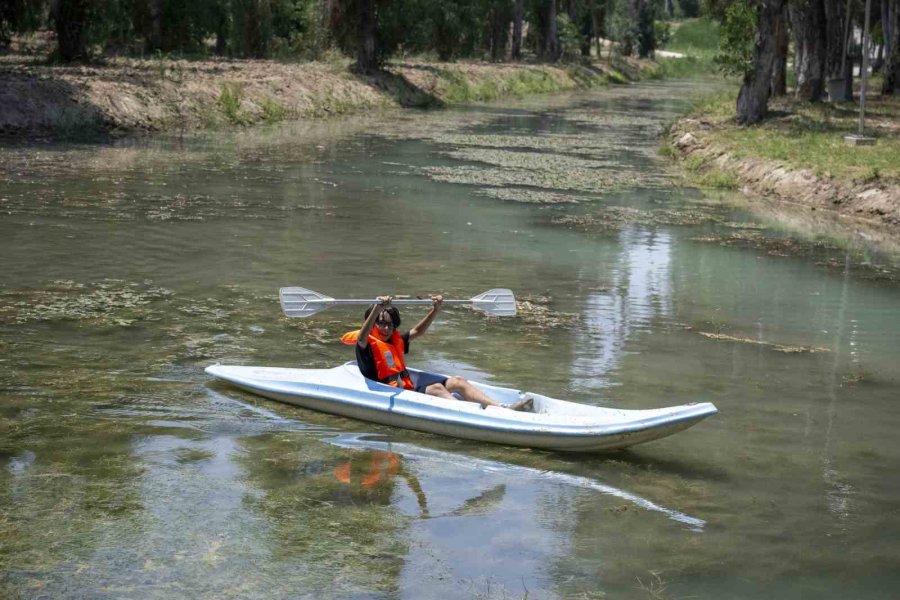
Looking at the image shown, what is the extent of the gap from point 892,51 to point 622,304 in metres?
26.5

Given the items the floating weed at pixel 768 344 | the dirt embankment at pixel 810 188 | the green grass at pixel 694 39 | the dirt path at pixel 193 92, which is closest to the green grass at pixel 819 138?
the dirt embankment at pixel 810 188

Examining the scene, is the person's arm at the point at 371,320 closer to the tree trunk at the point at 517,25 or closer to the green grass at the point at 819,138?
the green grass at the point at 819,138

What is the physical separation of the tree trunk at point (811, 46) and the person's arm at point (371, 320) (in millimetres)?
27155

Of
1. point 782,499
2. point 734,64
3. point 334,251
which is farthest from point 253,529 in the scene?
point 734,64

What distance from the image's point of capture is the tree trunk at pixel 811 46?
33.9 m

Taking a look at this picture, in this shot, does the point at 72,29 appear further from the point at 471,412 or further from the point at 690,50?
the point at 690,50

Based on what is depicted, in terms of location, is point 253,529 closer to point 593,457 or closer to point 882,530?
point 593,457

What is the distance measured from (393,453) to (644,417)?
70.2 inches

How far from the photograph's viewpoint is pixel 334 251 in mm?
15898

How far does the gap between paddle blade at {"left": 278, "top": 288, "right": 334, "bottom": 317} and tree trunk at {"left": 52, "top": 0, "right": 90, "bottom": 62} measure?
74.3ft

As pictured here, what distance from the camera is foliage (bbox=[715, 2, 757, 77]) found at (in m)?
27.8

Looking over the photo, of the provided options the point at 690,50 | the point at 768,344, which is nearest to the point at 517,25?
the point at 690,50

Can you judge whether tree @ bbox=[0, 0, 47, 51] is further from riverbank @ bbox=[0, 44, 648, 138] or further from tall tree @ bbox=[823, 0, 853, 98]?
tall tree @ bbox=[823, 0, 853, 98]

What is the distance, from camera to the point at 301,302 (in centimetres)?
1056
